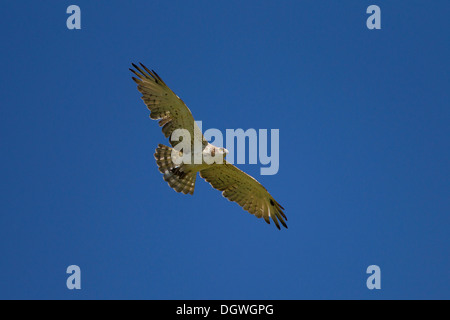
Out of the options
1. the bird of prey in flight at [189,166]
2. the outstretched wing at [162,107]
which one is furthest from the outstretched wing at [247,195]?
the outstretched wing at [162,107]

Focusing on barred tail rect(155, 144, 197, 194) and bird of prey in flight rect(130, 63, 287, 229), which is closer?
bird of prey in flight rect(130, 63, 287, 229)

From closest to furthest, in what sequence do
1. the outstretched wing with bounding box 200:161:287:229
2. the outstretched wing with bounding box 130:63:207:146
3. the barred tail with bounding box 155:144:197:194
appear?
the outstretched wing with bounding box 130:63:207:146
the barred tail with bounding box 155:144:197:194
the outstretched wing with bounding box 200:161:287:229

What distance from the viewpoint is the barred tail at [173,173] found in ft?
37.3

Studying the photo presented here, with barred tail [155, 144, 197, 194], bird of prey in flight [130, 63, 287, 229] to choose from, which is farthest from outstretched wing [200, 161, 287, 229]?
barred tail [155, 144, 197, 194]

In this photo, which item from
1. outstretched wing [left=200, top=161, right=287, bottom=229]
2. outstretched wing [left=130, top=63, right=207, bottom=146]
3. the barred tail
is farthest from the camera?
outstretched wing [left=200, top=161, right=287, bottom=229]

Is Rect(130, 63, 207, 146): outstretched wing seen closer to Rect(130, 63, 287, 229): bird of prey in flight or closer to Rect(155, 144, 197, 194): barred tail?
Rect(130, 63, 287, 229): bird of prey in flight

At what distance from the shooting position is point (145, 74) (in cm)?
1068

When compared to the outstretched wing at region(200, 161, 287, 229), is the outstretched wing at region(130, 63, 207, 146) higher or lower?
higher

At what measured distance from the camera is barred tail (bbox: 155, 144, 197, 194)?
1136 cm

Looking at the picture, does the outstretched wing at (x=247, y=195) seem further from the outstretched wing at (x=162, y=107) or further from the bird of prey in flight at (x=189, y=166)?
the outstretched wing at (x=162, y=107)
